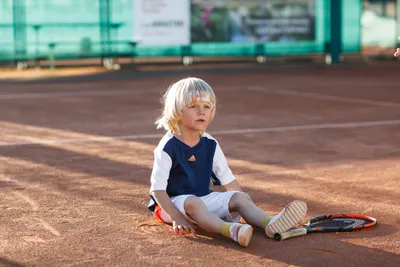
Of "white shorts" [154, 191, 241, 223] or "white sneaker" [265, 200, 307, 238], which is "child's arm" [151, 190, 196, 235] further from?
"white sneaker" [265, 200, 307, 238]

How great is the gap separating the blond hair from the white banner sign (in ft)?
47.4

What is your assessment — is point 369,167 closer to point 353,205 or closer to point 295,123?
point 353,205

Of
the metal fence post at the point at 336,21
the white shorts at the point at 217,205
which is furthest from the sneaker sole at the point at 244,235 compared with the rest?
the metal fence post at the point at 336,21

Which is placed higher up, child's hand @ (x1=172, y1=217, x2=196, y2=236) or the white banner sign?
the white banner sign

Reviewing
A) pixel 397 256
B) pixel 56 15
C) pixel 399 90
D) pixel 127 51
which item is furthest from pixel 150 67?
pixel 397 256

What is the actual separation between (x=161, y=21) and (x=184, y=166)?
14.6 m

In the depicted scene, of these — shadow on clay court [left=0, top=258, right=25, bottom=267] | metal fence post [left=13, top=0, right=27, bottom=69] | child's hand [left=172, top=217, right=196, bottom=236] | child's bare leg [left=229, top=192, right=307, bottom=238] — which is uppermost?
metal fence post [left=13, top=0, right=27, bottom=69]

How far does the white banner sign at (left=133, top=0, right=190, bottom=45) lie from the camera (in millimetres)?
19391

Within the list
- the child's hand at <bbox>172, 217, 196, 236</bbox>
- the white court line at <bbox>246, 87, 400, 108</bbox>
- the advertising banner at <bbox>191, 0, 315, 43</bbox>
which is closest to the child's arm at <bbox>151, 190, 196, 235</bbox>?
the child's hand at <bbox>172, 217, 196, 236</bbox>

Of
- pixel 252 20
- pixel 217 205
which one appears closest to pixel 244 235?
pixel 217 205

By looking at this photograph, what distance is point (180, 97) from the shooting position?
5.02m

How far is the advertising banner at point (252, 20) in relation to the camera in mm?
20109

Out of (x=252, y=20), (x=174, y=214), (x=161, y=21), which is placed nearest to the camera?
(x=174, y=214)

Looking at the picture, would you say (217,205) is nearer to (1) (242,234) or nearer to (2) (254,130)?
(1) (242,234)
